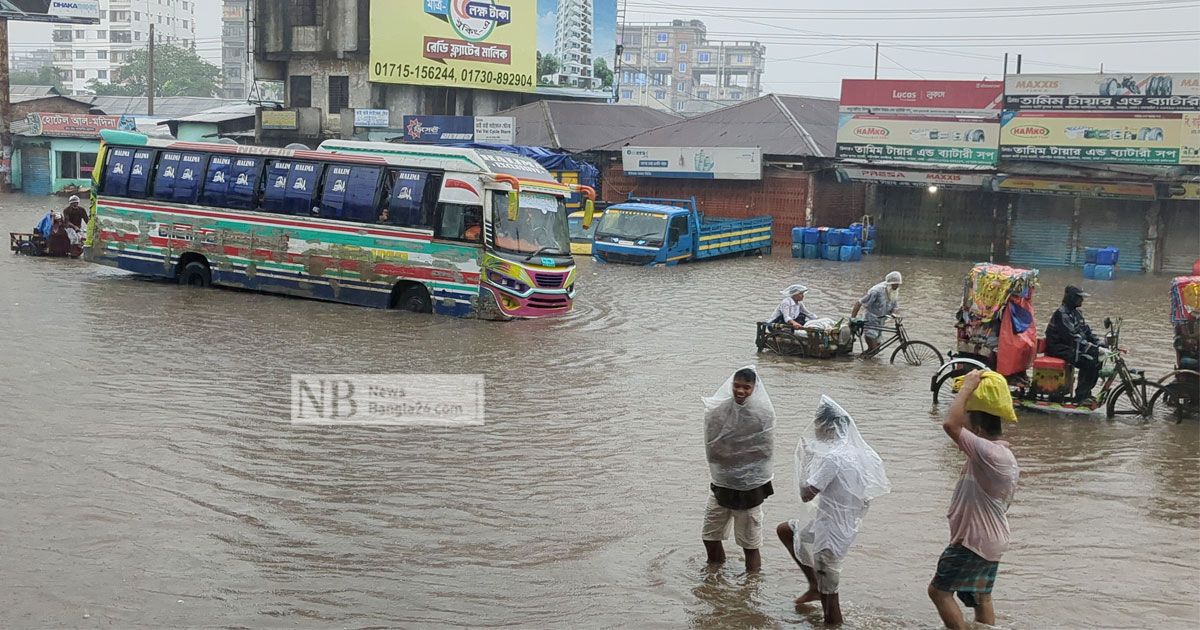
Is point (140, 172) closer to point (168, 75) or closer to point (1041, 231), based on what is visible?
point (1041, 231)

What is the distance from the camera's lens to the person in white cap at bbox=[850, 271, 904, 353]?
55.1ft

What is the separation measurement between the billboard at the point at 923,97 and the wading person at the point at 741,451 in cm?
2902

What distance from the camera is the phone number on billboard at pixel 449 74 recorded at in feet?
164

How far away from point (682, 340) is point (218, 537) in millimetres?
11162

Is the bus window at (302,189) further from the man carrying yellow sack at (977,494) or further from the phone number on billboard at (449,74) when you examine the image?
the phone number on billboard at (449,74)

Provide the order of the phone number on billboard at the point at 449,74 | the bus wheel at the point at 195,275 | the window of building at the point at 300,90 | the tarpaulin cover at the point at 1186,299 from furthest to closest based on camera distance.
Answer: the window of building at the point at 300,90 → the phone number on billboard at the point at 449,74 → the bus wheel at the point at 195,275 → the tarpaulin cover at the point at 1186,299

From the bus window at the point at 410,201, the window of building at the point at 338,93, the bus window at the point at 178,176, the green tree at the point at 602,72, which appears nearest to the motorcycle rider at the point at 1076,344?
the bus window at the point at 410,201

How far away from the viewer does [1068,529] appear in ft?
30.1

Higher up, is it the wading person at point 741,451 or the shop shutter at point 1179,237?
the shop shutter at point 1179,237

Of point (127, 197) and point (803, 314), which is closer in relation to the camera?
point (803, 314)

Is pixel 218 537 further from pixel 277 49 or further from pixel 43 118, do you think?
pixel 43 118

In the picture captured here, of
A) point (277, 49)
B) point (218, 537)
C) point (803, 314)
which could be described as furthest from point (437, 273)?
point (277, 49)

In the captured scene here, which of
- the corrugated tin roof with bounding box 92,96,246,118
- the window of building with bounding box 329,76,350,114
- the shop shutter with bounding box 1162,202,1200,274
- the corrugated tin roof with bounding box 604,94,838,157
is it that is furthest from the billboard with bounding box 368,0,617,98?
the shop shutter with bounding box 1162,202,1200,274

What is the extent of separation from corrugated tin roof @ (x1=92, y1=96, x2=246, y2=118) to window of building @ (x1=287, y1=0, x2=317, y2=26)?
19.3m
